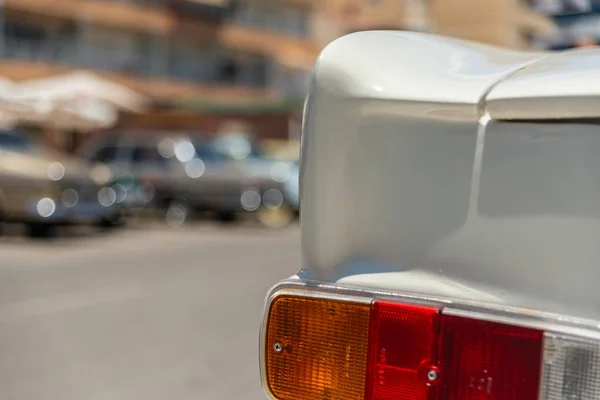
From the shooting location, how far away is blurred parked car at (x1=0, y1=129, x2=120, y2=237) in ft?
40.8

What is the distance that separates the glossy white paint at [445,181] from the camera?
1619 millimetres

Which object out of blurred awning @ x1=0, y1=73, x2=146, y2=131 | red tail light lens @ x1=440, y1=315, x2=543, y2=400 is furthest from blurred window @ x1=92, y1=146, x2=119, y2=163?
red tail light lens @ x1=440, y1=315, x2=543, y2=400

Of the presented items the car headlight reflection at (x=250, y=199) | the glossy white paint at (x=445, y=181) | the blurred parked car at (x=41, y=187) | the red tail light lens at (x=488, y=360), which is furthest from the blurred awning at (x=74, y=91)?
the red tail light lens at (x=488, y=360)

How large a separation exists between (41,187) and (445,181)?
1149 cm

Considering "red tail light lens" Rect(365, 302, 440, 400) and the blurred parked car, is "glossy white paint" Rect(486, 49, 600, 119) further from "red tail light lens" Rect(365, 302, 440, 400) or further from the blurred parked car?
the blurred parked car

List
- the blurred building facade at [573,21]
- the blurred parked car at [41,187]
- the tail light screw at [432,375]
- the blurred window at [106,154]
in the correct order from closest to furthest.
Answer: the tail light screw at [432,375] → the blurred building facade at [573,21] → the blurred parked car at [41,187] → the blurred window at [106,154]

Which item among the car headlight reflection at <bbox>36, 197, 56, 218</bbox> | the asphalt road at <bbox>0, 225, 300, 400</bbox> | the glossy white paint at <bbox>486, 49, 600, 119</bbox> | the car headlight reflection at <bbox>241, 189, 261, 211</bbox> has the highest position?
the glossy white paint at <bbox>486, 49, 600, 119</bbox>

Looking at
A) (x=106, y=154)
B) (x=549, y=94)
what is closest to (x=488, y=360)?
(x=549, y=94)

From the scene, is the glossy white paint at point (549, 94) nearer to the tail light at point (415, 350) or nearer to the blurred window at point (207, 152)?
the tail light at point (415, 350)

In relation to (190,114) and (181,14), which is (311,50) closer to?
(181,14)

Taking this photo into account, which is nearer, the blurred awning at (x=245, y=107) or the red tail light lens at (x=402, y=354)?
the red tail light lens at (x=402, y=354)

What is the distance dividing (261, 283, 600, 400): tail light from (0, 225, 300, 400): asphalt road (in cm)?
352

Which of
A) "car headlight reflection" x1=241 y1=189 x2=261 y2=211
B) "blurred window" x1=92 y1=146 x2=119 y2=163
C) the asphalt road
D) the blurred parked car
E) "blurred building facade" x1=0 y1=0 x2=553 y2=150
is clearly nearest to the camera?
the asphalt road

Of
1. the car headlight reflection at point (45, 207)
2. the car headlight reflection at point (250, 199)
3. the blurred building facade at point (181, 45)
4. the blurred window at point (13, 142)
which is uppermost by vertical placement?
the blurred building facade at point (181, 45)
